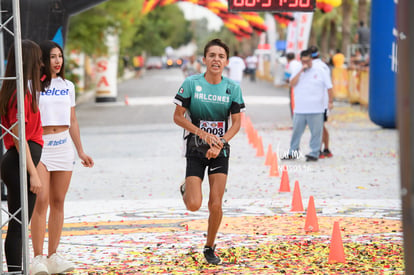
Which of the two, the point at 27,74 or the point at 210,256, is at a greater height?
the point at 27,74

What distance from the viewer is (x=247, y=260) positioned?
6.82m

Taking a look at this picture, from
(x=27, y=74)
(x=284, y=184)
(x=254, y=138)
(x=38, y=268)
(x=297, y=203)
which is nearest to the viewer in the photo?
(x=27, y=74)

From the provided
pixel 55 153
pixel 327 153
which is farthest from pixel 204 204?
pixel 327 153

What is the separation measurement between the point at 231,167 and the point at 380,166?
237cm

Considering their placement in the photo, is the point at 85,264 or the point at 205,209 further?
the point at 205,209

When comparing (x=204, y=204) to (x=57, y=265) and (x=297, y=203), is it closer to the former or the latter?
(x=297, y=203)

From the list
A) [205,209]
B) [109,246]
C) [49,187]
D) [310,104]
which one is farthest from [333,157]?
[49,187]

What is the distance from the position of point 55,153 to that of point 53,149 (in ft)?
0.11

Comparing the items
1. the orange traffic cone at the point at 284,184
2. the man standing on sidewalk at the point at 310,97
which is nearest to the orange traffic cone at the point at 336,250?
the orange traffic cone at the point at 284,184

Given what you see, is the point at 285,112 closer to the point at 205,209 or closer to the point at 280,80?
the point at 205,209

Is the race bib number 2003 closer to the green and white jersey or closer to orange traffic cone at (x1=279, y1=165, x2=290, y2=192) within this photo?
the green and white jersey

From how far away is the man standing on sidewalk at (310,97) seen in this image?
13.4 meters

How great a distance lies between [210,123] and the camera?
6668 mm

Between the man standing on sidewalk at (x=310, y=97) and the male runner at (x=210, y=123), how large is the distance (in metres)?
6.86
